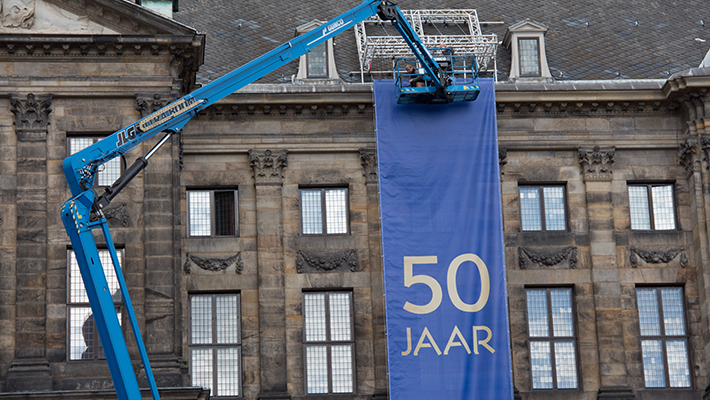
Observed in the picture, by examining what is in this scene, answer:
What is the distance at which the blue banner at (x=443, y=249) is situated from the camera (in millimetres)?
36469

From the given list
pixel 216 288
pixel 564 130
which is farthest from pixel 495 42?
pixel 216 288

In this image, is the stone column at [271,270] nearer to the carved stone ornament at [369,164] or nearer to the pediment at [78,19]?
the carved stone ornament at [369,164]

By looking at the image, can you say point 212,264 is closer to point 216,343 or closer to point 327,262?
point 216,343

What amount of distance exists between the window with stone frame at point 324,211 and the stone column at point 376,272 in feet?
2.61

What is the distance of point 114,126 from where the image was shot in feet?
121

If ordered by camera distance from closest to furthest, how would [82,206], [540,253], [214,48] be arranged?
[82,206] < [540,253] < [214,48]

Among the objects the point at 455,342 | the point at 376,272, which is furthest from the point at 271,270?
the point at 455,342

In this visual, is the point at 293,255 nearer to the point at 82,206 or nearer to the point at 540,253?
the point at 540,253

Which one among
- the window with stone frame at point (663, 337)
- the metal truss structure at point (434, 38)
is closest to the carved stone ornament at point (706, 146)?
the window with stone frame at point (663, 337)

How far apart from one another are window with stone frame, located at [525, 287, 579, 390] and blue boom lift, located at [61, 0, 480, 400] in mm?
9562

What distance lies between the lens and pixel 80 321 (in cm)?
3541

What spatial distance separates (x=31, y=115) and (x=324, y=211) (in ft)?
29.0

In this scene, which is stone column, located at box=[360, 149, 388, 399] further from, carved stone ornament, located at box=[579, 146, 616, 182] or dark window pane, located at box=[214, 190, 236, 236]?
carved stone ornament, located at box=[579, 146, 616, 182]

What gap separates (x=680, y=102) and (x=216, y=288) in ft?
48.3
